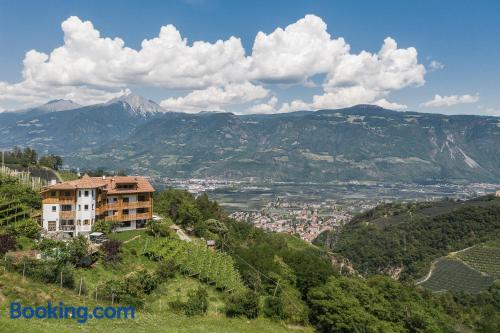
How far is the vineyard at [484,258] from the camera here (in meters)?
105

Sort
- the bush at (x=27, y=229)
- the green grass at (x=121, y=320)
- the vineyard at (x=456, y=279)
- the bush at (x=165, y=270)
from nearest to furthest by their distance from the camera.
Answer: the green grass at (x=121, y=320)
the bush at (x=165, y=270)
the bush at (x=27, y=229)
the vineyard at (x=456, y=279)

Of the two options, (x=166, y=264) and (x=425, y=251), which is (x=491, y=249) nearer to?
(x=425, y=251)

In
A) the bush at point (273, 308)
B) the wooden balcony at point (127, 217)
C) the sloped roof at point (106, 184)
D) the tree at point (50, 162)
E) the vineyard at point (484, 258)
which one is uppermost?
the sloped roof at point (106, 184)

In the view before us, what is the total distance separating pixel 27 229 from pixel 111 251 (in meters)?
9.91

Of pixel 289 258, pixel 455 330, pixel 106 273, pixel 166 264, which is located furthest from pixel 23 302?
pixel 455 330

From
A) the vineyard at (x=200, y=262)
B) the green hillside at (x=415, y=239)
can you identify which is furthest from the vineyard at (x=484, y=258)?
the vineyard at (x=200, y=262)

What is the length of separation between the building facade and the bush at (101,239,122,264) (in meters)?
10.3

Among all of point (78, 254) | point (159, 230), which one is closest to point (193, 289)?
point (78, 254)

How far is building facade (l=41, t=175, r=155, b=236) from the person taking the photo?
46.7 meters

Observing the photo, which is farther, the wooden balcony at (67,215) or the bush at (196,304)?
the wooden balcony at (67,215)

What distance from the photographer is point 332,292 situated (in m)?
39.2

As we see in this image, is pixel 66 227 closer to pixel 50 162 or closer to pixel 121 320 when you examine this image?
pixel 121 320

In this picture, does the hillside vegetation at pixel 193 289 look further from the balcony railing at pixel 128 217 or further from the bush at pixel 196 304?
the balcony railing at pixel 128 217

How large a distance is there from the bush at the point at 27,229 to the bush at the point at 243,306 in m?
21.8
